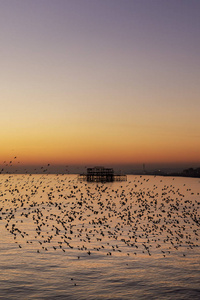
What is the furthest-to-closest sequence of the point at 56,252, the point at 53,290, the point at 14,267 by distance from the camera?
the point at 56,252
the point at 14,267
the point at 53,290

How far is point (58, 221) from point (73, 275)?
2139 cm

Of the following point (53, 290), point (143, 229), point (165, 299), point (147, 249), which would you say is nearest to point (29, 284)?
point (53, 290)

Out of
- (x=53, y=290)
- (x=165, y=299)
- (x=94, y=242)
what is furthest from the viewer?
(x=94, y=242)

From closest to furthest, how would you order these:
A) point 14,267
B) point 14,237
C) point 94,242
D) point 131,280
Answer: point 131,280, point 14,267, point 94,242, point 14,237

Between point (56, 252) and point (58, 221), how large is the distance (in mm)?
15773

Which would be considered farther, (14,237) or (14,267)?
(14,237)

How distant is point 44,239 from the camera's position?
28.6m

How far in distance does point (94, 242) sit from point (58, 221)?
Result: 12923 mm

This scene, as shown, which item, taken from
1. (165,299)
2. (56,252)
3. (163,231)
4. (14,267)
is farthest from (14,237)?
(165,299)

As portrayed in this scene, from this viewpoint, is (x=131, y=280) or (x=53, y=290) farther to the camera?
(x=131, y=280)

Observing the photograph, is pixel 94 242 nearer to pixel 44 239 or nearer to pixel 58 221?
pixel 44 239

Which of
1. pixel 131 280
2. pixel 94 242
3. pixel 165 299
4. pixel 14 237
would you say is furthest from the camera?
pixel 14 237

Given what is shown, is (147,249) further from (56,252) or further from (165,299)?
(165,299)

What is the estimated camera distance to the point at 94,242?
27.6m
